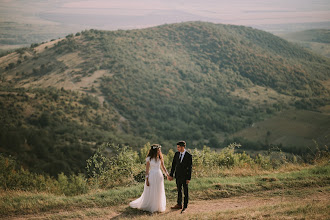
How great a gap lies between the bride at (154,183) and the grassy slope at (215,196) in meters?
0.29

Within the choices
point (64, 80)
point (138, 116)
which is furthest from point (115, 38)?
point (138, 116)

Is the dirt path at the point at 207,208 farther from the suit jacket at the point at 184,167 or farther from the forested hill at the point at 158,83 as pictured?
the forested hill at the point at 158,83

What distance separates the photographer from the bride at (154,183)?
22.4 feet

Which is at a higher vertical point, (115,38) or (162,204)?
(115,38)

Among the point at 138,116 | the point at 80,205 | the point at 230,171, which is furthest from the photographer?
the point at 138,116

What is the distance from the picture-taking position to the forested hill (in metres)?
46.9

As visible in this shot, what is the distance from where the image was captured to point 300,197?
773 centimetres

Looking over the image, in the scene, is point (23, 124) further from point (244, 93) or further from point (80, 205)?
point (244, 93)

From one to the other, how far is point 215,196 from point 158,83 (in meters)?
64.0

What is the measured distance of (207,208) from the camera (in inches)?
287

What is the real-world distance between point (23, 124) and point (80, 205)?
111 ft

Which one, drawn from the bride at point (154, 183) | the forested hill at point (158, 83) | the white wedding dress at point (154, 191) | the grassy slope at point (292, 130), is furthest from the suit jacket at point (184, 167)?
the grassy slope at point (292, 130)

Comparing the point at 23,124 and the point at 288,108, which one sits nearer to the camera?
the point at 23,124

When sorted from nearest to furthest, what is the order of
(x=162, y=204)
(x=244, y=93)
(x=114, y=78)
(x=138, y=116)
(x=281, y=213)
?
(x=281, y=213), (x=162, y=204), (x=138, y=116), (x=114, y=78), (x=244, y=93)
